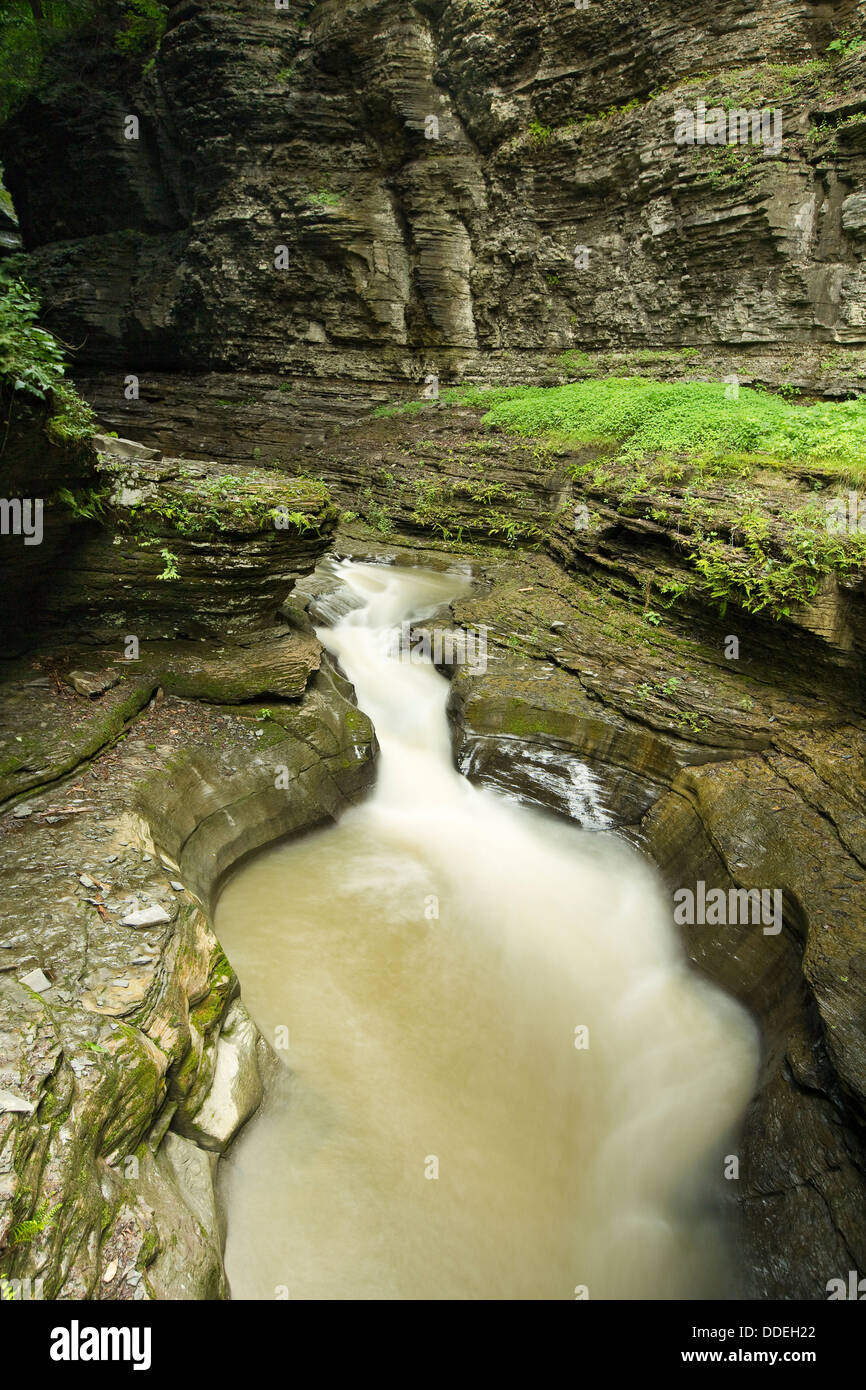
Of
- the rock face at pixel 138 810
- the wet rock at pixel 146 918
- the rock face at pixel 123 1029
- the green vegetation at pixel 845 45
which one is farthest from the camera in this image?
the green vegetation at pixel 845 45

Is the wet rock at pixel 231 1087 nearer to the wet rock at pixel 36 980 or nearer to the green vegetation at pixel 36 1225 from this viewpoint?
the wet rock at pixel 36 980

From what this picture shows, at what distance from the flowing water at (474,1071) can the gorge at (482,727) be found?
31 mm

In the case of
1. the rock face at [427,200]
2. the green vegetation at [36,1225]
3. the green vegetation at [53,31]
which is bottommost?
the green vegetation at [36,1225]

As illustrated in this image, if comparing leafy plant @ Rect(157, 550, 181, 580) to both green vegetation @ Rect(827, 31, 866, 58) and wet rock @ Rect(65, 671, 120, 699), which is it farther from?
green vegetation @ Rect(827, 31, 866, 58)

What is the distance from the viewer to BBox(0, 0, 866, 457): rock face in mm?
12477

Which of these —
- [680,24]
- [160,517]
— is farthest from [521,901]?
[680,24]

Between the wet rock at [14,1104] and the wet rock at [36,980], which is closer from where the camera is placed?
the wet rock at [14,1104]

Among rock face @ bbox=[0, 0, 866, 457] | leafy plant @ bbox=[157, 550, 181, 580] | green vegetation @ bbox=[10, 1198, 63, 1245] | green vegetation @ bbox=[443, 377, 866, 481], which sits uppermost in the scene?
rock face @ bbox=[0, 0, 866, 457]

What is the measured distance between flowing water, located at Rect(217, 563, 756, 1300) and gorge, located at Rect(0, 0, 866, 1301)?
31mm

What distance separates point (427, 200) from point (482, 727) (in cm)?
1575

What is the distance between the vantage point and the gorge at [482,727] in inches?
160

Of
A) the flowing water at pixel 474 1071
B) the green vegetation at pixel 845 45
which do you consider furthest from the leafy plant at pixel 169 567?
the green vegetation at pixel 845 45

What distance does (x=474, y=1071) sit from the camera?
509cm

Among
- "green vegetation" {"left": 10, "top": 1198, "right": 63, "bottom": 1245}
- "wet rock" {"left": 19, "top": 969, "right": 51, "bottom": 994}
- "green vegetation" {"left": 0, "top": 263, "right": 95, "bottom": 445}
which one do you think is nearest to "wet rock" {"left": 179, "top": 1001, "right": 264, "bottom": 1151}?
"wet rock" {"left": 19, "top": 969, "right": 51, "bottom": 994}
